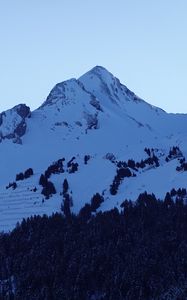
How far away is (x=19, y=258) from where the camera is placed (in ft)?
506

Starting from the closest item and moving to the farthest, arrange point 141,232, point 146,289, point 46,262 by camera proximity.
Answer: point 146,289 → point 46,262 → point 141,232

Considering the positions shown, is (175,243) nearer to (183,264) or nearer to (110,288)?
(183,264)

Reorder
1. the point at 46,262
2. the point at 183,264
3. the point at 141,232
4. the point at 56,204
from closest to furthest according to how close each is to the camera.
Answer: the point at 183,264 → the point at 46,262 → the point at 141,232 → the point at 56,204

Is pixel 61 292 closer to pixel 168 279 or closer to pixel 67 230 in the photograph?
pixel 168 279

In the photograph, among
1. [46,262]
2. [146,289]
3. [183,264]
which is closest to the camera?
[146,289]

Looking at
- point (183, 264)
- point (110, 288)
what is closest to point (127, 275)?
point (110, 288)

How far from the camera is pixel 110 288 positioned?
5177 inches

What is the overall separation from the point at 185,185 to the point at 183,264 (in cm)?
6067

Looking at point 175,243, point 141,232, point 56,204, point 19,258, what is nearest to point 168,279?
point 175,243

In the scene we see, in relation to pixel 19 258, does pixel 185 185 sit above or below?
above

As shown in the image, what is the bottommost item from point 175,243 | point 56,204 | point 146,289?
point 146,289

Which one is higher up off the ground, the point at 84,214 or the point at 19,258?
the point at 84,214

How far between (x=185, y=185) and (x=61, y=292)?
74.3m

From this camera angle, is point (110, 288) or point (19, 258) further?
point (19, 258)
